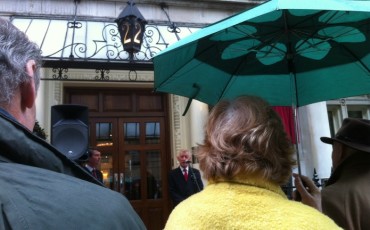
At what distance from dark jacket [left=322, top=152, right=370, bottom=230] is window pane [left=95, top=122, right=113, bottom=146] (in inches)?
260

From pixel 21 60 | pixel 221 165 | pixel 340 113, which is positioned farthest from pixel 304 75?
pixel 340 113

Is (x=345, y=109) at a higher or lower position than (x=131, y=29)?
→ lower

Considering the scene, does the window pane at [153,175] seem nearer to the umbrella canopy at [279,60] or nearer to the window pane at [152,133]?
the window pane at [152,133]

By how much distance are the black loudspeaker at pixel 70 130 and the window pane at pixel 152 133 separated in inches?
138

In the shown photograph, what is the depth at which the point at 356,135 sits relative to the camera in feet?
7.00

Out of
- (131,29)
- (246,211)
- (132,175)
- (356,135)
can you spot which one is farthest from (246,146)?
(132,175)

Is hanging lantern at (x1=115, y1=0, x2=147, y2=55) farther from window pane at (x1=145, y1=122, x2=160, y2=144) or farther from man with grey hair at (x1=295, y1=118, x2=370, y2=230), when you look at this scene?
man with grey hair at (x1=295, y1=118, x2=370, y2=230)

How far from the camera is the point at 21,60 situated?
3.76 ft

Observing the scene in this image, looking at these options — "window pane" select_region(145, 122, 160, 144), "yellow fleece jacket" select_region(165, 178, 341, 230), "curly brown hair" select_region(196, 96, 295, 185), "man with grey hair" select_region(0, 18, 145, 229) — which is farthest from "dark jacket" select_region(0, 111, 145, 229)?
"window pane" select_region(145, 122, 160, 144)

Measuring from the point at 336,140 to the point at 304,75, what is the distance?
1.21 meters

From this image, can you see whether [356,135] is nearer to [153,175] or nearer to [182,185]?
[182,185]

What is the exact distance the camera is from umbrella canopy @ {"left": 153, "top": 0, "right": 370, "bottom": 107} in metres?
2.59

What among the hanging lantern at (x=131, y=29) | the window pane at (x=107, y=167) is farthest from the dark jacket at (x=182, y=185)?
the hanging lantern at (x=131, y=29)

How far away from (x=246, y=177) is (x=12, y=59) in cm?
90
